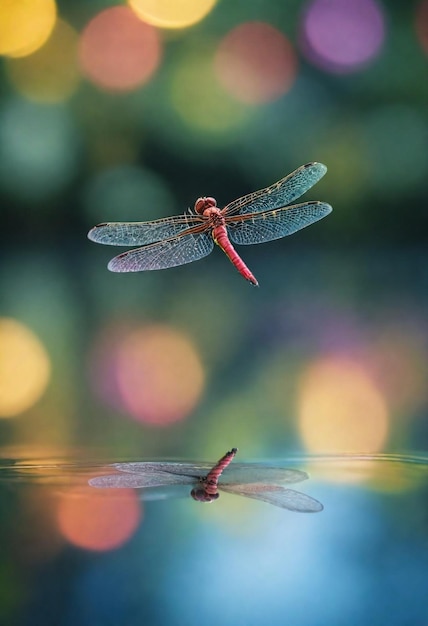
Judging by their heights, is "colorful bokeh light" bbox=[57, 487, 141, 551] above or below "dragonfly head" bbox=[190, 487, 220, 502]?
below

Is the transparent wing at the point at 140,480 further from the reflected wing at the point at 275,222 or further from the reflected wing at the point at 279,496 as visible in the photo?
the reflected wing at the point at 275,222

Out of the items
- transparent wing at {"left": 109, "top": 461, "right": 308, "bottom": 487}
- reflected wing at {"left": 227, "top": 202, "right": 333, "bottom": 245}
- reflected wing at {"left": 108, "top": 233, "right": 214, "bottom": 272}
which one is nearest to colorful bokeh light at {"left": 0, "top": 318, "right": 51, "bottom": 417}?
reflected wing at {"left": 108, "top": 233, "right": 214, "bottom": 272}

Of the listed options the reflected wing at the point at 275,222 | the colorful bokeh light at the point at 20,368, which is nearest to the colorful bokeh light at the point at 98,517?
the colorful bokeh light at the point at 20,368

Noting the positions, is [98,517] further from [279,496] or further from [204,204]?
[204,204]

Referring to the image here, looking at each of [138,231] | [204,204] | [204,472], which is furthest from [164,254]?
[204,472]

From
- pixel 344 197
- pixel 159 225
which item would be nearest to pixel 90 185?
pixel 159 225

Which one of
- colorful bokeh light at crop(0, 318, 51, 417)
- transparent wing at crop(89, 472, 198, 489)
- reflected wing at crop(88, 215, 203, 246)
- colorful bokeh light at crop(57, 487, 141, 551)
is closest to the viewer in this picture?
Result: colorful bokeh light at crop(57, 487, 141, 551)

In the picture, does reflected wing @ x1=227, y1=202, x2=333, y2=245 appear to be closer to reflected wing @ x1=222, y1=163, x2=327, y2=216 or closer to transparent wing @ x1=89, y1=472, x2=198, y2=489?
reflected wing @ x1=222, y1=163, x2=327, y2=216
